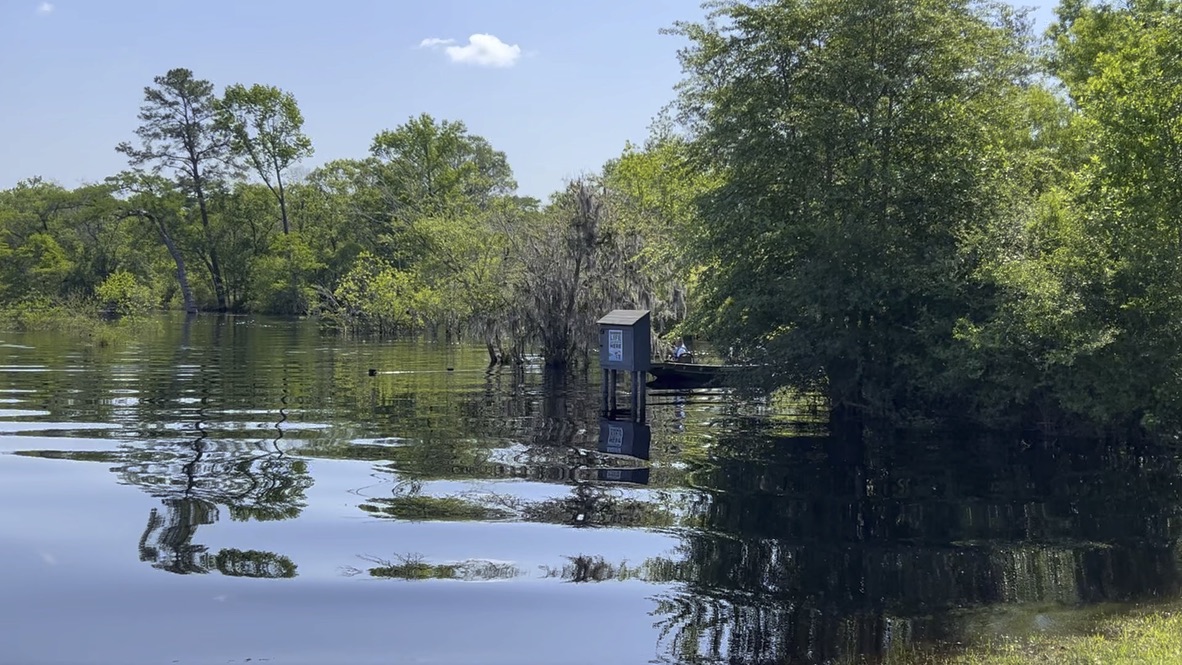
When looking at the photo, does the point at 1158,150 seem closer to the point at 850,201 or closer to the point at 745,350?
the point at 850,201

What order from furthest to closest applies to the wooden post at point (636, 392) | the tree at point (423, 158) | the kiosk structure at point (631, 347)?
the tree at point (423, 158) < the wooden post at point (636, 392) < the kiosk structure at point (631, 347)

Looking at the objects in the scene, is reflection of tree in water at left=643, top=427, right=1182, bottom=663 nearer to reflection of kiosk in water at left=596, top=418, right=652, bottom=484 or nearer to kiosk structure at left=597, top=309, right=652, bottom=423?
reflection of kiosk in water at left=596, top=418, right=652, bottom=484

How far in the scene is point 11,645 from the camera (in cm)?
830

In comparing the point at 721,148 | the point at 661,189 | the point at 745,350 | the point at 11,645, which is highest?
the point at 661,189

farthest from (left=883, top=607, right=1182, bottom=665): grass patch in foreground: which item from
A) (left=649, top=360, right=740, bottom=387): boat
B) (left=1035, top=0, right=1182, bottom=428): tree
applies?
(left=649, top=360, right=740, bottom=387): boat

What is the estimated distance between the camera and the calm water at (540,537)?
28.2 ft

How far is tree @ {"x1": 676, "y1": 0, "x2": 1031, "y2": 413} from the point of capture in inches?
798

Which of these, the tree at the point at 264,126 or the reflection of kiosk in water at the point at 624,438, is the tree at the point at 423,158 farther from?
the reflection of kiosk in water at the point at 624,438

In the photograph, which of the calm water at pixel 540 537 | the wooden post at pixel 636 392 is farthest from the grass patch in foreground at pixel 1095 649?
the wooden post at pixel 636 392

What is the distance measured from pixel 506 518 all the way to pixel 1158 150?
10677 mm

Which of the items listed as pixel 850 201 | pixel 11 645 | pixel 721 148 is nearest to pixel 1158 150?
pixel 850 201

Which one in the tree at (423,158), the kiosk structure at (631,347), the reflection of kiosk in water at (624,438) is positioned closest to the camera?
the reflection of kiosk in water at (624,438)

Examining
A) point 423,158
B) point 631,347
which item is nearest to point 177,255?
point 423,158

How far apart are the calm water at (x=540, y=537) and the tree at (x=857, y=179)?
200 centimetres
